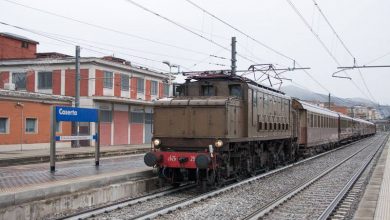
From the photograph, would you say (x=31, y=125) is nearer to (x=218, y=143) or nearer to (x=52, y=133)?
(x=52, y=133)

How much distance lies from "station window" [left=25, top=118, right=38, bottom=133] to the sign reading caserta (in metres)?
16.3

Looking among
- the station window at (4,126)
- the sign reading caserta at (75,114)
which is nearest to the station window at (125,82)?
the station window at (4,126)

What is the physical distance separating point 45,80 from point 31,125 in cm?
822

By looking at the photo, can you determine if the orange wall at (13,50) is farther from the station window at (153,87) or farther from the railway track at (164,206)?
the railway track at (164,206)

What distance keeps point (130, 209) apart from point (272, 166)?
9.82 metres

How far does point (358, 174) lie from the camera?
18.4 m

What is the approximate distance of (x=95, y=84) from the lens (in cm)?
3684

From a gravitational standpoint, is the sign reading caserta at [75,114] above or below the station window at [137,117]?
below

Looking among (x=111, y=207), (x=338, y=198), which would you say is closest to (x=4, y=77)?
(x=111, y=207)

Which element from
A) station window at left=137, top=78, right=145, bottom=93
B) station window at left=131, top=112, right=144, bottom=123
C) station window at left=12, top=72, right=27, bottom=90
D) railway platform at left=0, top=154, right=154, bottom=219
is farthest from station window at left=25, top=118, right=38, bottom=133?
railway platform at left=0, top=154, right=154, bottom=219

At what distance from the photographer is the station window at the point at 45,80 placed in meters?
38.0

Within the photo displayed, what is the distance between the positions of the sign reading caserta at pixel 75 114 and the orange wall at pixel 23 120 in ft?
47.6

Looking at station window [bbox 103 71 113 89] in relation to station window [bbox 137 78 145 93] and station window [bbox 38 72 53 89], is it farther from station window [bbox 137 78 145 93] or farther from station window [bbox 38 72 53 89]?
station window [bbox 38 72 53 89]

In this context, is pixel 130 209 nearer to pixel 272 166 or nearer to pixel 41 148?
pixel 272 166
